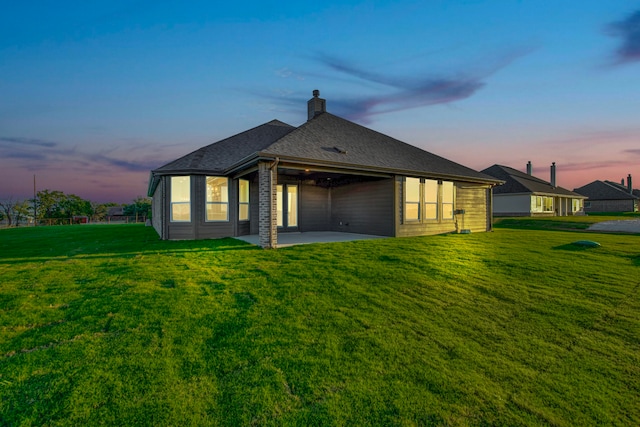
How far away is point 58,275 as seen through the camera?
589 centimetres

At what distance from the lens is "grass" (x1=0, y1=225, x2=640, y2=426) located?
2238 mm

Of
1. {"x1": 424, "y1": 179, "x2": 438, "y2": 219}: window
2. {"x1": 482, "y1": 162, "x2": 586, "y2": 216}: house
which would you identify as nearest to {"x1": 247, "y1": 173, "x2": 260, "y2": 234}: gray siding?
{"x1": 424, "y1": 179, "x2": 438, "y2": 219}: window

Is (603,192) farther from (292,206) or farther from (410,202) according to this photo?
(292,206)

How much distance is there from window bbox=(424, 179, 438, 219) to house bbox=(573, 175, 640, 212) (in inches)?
1926

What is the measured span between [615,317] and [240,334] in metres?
5.05

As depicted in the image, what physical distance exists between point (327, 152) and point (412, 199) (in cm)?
441

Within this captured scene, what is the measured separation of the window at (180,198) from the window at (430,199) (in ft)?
33.4

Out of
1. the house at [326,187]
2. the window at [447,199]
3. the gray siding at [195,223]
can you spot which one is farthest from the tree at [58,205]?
the window at [447,199]

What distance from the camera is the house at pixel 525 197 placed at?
2914 centimetres

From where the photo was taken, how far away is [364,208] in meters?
13.3

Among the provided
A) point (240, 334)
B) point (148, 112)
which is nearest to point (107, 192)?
point (148, 112)

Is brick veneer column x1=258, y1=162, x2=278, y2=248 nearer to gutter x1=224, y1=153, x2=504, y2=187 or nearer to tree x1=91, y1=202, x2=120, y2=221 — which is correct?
gutter x1=224, y1=153, x2=504, y2=187

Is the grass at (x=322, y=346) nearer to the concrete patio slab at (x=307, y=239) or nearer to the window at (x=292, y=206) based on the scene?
the concrete patio slab at (x=307, y=239)

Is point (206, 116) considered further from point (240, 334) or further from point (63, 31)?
point (240, 334)
